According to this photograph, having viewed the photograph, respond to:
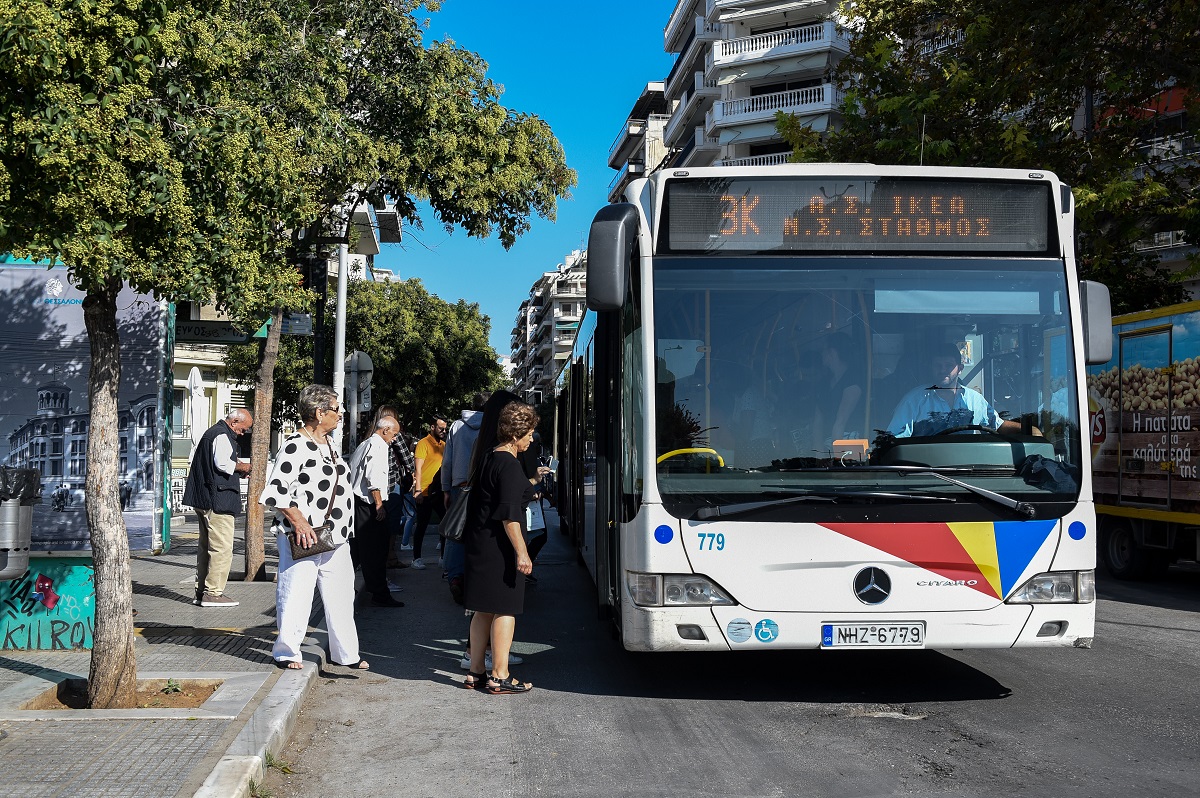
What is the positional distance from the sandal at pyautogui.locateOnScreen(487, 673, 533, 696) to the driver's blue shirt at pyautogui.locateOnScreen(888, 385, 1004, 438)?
262 centimetres

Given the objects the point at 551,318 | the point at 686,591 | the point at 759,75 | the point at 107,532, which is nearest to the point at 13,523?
the point at 107,532

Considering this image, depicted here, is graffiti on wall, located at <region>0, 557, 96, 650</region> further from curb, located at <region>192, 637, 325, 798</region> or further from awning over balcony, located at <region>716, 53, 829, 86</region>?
awning over balcony, located at <region>716, 53, 829, 86</region>

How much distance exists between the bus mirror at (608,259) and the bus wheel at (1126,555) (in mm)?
9559

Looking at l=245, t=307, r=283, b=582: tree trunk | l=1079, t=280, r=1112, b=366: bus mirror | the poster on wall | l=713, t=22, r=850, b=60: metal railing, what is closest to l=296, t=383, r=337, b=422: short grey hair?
l=1079, t=280, r=1112, b=366: bus mirror

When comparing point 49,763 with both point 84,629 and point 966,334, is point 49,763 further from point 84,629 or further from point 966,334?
point 966,334

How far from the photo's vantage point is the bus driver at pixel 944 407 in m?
6.41

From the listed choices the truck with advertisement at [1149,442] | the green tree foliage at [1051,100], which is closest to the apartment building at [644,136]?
the green tree foliage at [1051,100]

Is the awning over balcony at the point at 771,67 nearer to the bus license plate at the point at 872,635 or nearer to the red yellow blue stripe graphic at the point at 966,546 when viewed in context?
the red yellow blue stripe graphic at the point at 966,546

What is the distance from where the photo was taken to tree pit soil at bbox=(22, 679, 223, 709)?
636cm

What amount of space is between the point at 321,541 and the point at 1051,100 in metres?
14.3

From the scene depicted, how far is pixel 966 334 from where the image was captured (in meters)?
6.62

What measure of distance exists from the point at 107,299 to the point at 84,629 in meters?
2.41

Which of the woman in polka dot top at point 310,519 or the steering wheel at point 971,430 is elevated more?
the steering wheel at point 971,430

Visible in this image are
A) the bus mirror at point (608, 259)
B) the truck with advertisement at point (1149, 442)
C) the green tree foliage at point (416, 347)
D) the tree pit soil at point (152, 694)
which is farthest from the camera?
the green tree foliage at point (416, 347)
